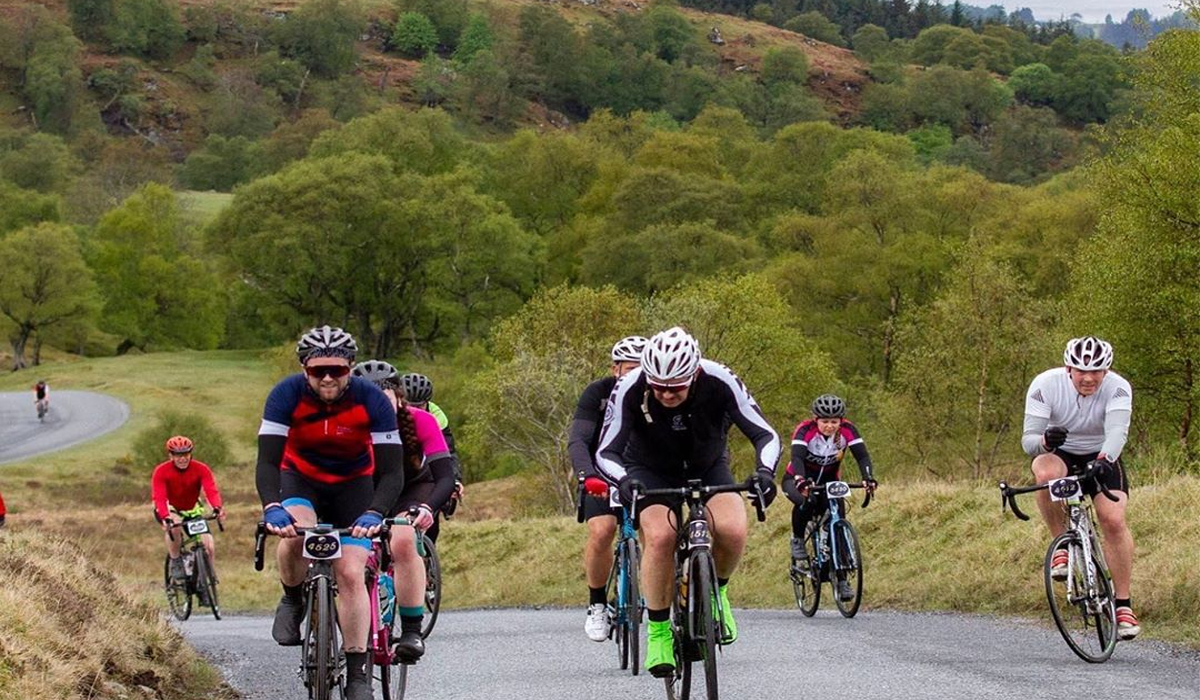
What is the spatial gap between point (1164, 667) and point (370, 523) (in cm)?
561

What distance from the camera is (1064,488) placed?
37.9 feet

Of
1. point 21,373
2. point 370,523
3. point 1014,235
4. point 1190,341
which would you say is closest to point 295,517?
point 370,523

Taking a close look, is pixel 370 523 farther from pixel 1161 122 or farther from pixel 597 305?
pixel 597 305

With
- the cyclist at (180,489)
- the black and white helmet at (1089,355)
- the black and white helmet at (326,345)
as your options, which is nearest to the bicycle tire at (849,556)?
the black and white helmet at (1089,355)

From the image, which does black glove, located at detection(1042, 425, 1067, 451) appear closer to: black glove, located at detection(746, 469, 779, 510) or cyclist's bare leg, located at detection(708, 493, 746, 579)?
cyclist's bare leg, located at detection(708, 493, 746, 579)

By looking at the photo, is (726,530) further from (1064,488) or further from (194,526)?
(194,526)

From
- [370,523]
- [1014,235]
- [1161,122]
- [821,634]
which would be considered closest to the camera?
[370,523]

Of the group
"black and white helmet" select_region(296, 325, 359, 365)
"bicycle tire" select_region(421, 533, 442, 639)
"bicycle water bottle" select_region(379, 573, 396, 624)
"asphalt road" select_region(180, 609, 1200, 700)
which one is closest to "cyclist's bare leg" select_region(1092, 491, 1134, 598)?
"asphalt road" select_region(180, 609, 1200, 700)

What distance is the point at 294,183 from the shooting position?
300ft

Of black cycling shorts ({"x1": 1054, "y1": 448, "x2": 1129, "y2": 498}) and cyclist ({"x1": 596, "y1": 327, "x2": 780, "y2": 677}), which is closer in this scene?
cyclist ({"x1": 596, "y1": 327, "x2": 780, "y2": 677})

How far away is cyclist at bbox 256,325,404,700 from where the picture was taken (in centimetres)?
904

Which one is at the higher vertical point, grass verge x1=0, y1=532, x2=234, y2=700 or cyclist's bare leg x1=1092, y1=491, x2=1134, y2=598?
cyclist's bare leg x1=1092, y1=491, x2=1134, y2=598

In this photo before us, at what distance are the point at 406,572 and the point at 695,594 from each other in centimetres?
257

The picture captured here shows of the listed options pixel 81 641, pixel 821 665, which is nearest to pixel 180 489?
pixel 81 641
